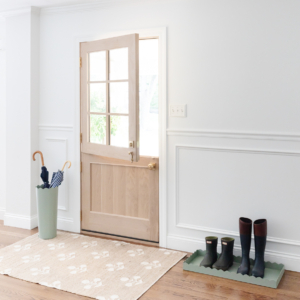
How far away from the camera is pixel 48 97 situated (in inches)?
152

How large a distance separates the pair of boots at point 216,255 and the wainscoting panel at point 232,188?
206mm

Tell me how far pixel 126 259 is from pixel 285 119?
5.41 feet

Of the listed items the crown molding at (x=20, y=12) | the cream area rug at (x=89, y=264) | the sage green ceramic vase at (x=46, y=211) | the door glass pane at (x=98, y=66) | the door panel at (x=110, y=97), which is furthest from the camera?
the crown molding at (x=20, y=12)

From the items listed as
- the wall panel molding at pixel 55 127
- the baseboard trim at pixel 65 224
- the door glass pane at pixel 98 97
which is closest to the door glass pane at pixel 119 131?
the door glass pane at pixel 98 97

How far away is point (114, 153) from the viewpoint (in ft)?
11.0

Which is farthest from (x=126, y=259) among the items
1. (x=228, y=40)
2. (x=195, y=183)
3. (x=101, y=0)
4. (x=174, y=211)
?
(x=101, y=0)

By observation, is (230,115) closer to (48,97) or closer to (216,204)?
(216,204)

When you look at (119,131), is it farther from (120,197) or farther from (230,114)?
(230,114)

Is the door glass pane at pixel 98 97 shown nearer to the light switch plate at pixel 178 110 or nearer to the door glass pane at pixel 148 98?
the light switch plate at pixel 178 110

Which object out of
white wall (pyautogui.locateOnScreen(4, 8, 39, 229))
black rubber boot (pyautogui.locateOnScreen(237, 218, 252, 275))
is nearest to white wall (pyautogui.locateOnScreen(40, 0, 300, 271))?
black rubber boot (pyautogui.locateOnScreen(237, 218, 252, 275))

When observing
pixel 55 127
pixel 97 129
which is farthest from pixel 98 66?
pixel 55 127

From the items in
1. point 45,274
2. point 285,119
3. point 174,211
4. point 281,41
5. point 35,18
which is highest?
point 35,18

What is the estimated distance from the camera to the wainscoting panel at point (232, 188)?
289cm

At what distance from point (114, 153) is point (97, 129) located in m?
0.33
